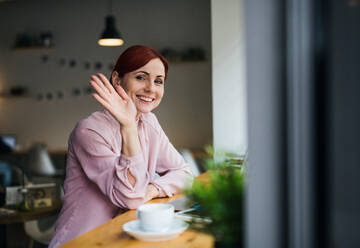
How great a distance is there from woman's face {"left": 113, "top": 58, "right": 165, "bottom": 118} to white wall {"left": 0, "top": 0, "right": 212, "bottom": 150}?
367cm

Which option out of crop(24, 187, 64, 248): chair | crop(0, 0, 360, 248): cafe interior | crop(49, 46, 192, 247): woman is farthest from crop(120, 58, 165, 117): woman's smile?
crop(24, 187, 64, 248): chair

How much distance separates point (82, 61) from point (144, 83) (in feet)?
15.2

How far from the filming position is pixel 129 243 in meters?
0.96

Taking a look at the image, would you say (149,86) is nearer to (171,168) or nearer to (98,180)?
(171,168)

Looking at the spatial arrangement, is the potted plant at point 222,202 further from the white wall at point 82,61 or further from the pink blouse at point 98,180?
the white wall at point 82,61

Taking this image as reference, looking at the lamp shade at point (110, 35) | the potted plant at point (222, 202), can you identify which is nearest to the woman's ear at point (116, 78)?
the potted plant at point (222, 202)

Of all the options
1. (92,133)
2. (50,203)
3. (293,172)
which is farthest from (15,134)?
(293,172)

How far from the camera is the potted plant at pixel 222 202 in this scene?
0.59 m

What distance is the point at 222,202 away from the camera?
606 mm

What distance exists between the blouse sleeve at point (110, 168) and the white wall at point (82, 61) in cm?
401

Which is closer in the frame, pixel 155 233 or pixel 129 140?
pixel 155 233

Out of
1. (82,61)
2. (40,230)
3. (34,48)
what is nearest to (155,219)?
(40,230)

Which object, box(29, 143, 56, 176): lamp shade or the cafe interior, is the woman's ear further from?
box(29, 143, 56, 176): lamp shade

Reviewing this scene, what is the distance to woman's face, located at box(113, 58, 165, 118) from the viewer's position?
179cm
